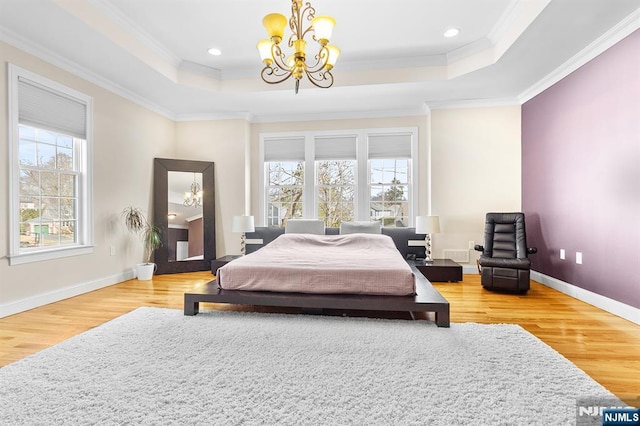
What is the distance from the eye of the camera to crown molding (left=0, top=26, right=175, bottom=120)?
3.16 meters

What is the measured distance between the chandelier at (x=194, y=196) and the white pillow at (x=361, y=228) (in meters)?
2.56

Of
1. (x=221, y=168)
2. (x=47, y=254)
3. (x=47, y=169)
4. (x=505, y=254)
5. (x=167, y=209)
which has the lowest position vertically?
(x=505, y=254)

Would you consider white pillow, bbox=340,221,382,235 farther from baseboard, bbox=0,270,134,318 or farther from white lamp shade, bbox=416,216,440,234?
baseboard, bbox=0,270,134,318

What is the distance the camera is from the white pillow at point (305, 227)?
16.8 feet

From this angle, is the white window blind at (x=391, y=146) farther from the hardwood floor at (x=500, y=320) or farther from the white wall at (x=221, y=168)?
the hardwood floor at (x=500, y=320)

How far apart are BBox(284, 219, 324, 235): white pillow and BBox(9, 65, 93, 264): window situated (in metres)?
2.70

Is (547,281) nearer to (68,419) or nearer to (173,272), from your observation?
(68,419)

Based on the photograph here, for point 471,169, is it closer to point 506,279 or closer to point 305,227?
point 506,279

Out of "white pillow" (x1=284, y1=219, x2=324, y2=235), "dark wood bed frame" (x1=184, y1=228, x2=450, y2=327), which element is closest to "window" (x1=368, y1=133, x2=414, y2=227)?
"white pillow" (x1=284, y1=219, x2=324, y2=235)

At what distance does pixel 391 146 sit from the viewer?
18.3ft

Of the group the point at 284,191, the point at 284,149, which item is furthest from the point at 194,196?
the point at 284,149

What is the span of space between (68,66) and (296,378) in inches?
169

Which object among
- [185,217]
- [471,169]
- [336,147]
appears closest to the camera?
[471,169]

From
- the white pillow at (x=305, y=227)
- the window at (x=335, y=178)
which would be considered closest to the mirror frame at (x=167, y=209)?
the white pillow at (x=305, y=227)
